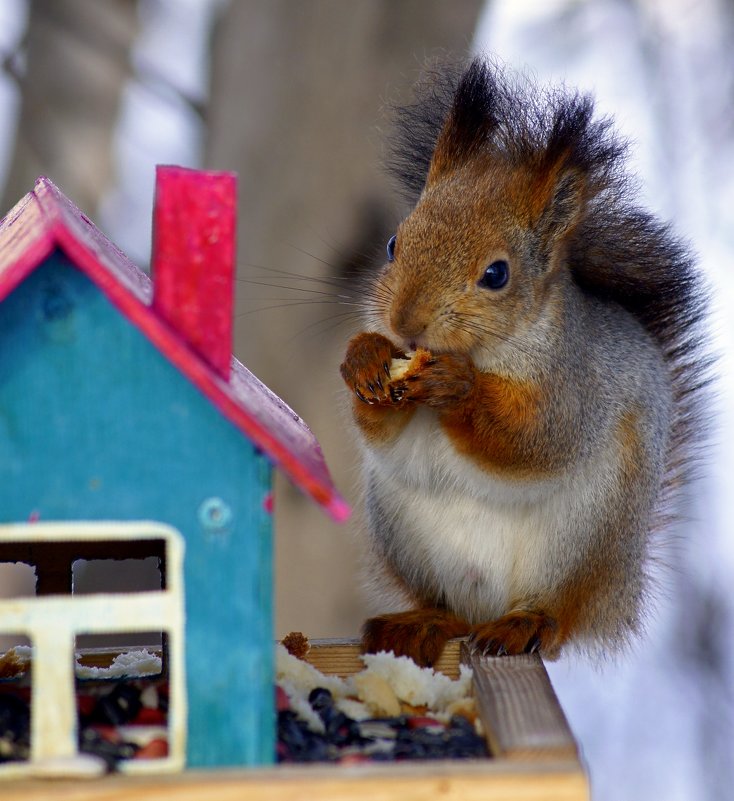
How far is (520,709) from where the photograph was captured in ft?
4.99

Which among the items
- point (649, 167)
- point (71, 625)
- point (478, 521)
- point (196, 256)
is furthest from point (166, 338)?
point (649, 167)

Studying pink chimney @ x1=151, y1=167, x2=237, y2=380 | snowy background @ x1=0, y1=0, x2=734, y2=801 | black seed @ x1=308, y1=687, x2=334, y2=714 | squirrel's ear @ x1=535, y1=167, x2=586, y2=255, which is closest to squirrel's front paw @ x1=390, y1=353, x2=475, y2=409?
squirrel's ear @ x1=535, y1=167, x2=586, y2=255

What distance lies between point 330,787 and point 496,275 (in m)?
1.04

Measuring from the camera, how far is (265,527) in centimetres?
133

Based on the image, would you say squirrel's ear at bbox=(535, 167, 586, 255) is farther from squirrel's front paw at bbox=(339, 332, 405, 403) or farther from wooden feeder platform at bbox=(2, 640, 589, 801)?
wooden feeder platform at bbox=(2, 640, 589, 801)

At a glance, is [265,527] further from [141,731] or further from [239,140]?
[239,140]

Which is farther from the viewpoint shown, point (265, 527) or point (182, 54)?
point (182, 54)

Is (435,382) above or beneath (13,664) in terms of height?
above

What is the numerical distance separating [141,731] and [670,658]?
128 inches

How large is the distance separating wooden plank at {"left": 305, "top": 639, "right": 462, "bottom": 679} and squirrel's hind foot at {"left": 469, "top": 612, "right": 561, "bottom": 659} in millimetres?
41

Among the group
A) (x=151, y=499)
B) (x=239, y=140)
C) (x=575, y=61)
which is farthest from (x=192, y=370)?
(x=575, y=61)

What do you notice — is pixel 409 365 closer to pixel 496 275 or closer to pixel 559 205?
pixel 496 275

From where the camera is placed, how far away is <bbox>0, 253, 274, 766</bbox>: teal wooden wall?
4.30 feet

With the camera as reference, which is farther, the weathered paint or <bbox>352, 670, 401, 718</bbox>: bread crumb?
<bbox>352, 670, 401, 718</bbox>: bread crumb
